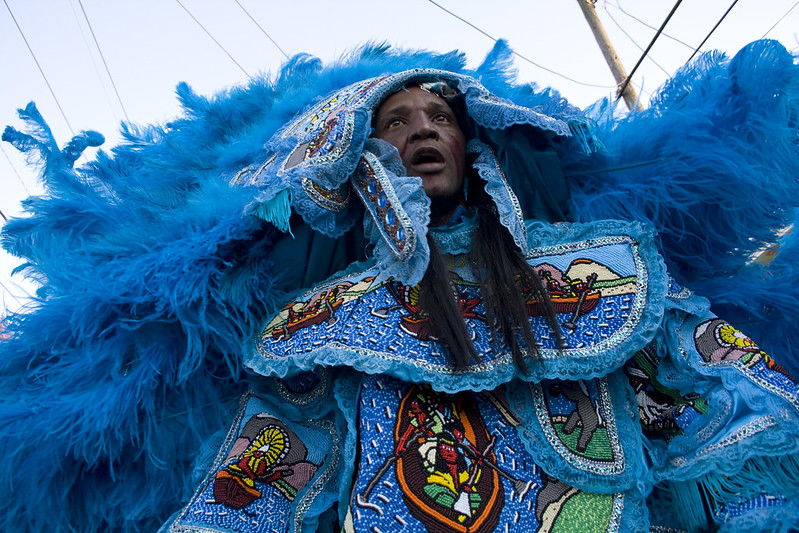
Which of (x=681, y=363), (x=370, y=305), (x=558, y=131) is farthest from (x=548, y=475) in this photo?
(x=558, y=131)

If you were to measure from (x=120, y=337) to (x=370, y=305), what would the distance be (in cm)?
61

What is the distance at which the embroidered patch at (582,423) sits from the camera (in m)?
1.19

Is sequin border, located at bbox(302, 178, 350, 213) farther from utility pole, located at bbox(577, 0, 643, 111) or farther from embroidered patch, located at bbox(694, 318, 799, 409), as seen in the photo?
utility pole, located at bbox(577, 0, 643, 111)

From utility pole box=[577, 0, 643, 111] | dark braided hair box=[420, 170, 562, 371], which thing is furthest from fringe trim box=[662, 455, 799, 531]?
utility pole box=[577, 0, 643, 111]

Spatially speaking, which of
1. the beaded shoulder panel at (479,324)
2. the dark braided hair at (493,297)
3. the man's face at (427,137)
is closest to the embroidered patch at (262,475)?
the beaded shoulder panel at (479,324)

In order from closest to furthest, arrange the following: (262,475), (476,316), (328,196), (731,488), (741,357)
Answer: (731,488) < (741,357) < (262,475) < (476,316) < (328,196)

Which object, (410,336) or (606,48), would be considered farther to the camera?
(606,48)

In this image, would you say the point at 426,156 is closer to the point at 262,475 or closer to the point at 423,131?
the point at 423,131

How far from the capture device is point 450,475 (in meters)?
1.12

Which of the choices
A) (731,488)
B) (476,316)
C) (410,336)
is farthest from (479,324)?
(731,488)

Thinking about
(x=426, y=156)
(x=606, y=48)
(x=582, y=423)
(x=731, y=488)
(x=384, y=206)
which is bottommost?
(x=731, y=488)

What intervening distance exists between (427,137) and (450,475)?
92cm

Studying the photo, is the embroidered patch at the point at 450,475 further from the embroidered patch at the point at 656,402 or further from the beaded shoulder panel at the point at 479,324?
the embroidered patch at the point at 656,402

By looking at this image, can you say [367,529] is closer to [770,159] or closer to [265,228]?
[265,228]
